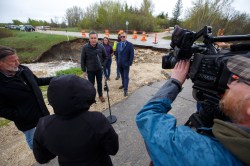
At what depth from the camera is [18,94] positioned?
2170 millimetres

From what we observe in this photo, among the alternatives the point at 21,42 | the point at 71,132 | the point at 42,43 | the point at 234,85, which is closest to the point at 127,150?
the point at 71,132

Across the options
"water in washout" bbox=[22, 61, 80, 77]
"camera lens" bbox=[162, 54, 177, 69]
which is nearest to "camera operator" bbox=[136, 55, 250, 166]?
"camera lens" bbox=[162, 54, 177, 69]

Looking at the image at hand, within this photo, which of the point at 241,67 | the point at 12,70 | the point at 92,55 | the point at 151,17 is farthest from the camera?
the point at 151,17

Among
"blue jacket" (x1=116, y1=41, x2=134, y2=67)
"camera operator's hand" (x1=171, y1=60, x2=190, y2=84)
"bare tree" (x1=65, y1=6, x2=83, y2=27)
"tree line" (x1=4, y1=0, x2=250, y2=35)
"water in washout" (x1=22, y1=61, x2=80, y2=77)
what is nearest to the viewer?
"camera operator's hand" (x1=171, y1=60, x2=190, y2=84)

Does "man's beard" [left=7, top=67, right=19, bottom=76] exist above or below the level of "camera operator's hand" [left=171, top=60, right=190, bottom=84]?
below

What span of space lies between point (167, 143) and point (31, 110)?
215cm

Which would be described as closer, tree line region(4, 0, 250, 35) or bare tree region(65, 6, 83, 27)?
tree line region(4, 0, 250, 35)

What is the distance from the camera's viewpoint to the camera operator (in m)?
0.63

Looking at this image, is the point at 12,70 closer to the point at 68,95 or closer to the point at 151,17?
the point at 68,95

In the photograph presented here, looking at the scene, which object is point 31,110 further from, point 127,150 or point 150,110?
point 150,110

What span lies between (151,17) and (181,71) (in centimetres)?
3540

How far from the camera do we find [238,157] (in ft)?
2.03

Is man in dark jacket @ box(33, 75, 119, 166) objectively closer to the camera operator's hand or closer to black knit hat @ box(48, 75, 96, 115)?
black knit hat @ box(48, 75, 96, 115)

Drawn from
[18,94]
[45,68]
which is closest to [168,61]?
[18,94]
